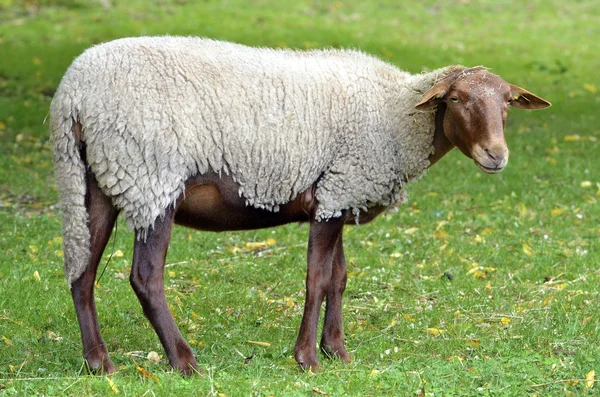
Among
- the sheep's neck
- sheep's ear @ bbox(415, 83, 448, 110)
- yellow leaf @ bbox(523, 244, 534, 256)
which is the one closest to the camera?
sheep's ear @ bbox(415, 83, 448, 110)

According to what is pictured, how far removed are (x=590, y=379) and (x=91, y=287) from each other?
3.23 metres

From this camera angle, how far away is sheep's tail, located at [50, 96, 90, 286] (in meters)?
5.68

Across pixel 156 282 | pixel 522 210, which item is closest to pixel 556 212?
pixel 522 210

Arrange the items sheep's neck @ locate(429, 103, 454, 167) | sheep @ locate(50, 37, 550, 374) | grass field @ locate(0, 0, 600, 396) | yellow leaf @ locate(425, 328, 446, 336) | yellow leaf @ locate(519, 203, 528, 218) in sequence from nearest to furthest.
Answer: grass field @ locate(0, 0, 600, 396) → sheep @ locate(50, 37, 550, 374) → sheep's neck @ locate(429, 103, 454, 167) → yellow leaf @ locate(425, 328, 446, 336) → yellow leaf @ locate(519, 203, 528, 218)

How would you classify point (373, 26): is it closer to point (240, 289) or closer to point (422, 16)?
point (422, 16)

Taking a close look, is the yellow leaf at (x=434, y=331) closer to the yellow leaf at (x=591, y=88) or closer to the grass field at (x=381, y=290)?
the grass field at (x=381, y=290)

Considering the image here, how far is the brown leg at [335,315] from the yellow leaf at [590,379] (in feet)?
5.46

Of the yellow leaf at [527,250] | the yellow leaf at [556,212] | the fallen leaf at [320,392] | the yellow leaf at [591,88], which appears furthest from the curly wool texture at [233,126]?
the yellow leaf at [591,88]

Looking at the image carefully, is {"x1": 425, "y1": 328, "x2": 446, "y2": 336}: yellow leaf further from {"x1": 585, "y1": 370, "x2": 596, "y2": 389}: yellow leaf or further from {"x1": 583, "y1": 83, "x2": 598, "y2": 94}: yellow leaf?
{"x1": 583, "y1": 83, "x2": 598, "y2": 94}: yellow leaf

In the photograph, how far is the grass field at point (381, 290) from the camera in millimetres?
5512

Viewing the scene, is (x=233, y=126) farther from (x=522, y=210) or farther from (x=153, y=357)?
(x=522, y=210)

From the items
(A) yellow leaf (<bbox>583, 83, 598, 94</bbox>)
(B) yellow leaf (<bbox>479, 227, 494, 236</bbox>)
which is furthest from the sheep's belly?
(A) yellow leaf (<bbox>583, 83, 598, 94</bbox>)

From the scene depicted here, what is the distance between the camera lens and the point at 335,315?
6.52 m

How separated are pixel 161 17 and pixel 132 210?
16128 millimetres
